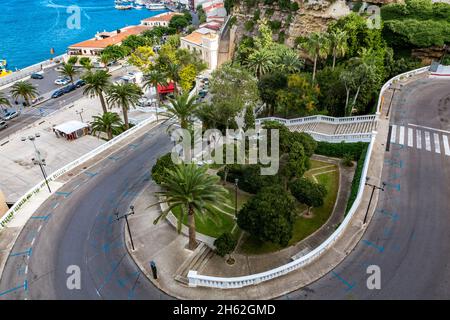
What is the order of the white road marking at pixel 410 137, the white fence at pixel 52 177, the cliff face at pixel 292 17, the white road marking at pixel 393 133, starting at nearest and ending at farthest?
the white fence at pixel 52 177, the white road marking at pixel 410 137, the white road marking at pixel 393 133, the cliff face at pixel 292 17

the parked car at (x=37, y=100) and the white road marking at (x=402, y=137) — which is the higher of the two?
the white road marking at (x=402, y=137)

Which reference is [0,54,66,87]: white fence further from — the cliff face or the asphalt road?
the cliff face

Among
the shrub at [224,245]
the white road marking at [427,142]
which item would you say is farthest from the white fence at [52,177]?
the white road marking at [427,142]

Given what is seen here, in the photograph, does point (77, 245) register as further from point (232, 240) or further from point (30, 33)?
point (30, 33)

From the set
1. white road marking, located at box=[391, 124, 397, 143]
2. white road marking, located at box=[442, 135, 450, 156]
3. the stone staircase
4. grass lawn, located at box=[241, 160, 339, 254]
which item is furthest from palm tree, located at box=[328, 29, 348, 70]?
the stone staircase

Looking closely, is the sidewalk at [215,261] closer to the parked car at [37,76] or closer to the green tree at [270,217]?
the green tree at [270,217]

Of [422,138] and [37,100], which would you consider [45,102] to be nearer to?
[37,100]
